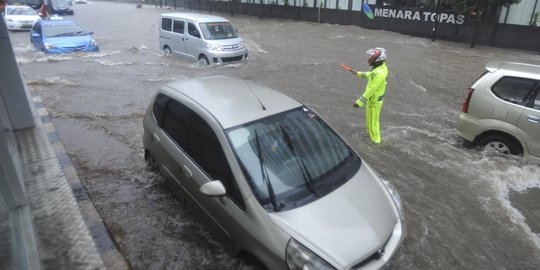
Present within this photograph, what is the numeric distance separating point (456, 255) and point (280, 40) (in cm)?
1796

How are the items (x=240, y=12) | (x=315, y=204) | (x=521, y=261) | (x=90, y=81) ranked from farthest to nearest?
(x=240, y=12) → (x=90, y=81) → (x=521, y=261) → (x=315, y=204)

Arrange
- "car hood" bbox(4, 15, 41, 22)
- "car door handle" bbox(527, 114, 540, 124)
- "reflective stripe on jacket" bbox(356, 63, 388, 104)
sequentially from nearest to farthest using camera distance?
"car door handle" bbox(527, 114, 540, 124) < "reflective stripe on jacket" bbox(356, 63, 388, 104) < "car hood" bbox(4, 15, 41, 22)

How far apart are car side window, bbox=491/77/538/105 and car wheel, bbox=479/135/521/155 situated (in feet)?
2.16

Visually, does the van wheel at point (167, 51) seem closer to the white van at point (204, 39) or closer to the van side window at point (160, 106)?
the white van at point (204, 39)

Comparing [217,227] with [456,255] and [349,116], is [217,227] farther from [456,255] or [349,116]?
[349,116]

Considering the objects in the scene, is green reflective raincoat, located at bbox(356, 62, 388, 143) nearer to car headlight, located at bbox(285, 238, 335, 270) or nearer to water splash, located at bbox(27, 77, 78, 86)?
car headlight, located at bbox(285, 238, 335, 270)

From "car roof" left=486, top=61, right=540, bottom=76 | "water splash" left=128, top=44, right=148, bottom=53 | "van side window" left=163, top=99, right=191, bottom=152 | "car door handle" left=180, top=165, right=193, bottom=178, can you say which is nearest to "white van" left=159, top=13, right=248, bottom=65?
"water splash" left=128, top=44, right=148, bottom=53

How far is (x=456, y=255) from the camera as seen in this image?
4434 millimetres

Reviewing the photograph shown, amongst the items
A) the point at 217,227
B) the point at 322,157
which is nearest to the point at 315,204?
the point at 322,157

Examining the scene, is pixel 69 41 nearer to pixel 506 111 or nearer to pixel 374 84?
pixel 374 84

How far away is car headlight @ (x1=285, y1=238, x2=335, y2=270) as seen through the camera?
3.04 meters

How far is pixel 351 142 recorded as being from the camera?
7641 millimetres

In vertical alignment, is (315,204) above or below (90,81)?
above

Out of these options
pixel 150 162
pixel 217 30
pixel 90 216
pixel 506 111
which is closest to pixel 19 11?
pixel 217 30
